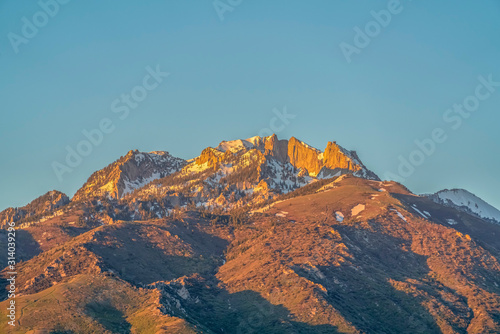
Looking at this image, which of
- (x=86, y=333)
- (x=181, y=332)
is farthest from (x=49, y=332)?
(x=181, y=332)

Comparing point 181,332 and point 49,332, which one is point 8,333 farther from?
point 181,332

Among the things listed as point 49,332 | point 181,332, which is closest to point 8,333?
point 49,332

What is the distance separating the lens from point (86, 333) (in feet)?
656

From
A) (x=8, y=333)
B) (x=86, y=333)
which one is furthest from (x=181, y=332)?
(x=8, y=333)

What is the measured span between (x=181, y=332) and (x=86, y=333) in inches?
939

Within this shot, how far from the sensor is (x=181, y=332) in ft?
651

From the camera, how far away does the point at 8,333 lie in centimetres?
19838

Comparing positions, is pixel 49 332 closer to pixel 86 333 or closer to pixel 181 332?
pixel 86 333

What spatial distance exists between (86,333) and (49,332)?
9.06 m

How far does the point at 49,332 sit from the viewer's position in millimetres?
199000

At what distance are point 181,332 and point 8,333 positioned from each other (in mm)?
42802

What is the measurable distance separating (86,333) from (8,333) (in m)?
19.1

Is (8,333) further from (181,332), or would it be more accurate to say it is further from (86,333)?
(181,332)
